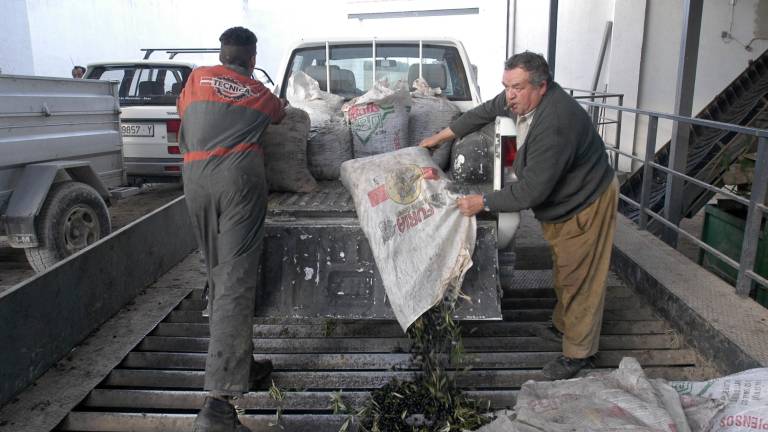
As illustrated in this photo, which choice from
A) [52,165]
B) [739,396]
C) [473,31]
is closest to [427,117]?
[739,396]

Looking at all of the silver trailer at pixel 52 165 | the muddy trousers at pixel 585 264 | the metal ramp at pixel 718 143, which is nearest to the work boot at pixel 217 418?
the muddy trousers at pixel 585 264

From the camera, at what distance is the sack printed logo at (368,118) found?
13.4 feet

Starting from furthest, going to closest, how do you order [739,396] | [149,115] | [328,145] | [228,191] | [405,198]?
[149,115] < [328,145] < [405,198] < [228,191] < [739,396]

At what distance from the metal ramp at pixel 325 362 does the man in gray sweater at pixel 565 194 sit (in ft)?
0.92

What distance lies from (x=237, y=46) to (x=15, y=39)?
12278 millimetres

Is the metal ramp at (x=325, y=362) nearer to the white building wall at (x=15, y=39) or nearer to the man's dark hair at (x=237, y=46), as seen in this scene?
the man's dark hair at (x=237, y=46)

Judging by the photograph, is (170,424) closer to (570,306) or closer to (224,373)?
(224,373)

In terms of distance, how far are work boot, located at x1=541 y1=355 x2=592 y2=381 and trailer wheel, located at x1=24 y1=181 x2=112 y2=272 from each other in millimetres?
4089

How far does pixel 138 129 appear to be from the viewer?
25.8 ft

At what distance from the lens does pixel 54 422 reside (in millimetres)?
2846

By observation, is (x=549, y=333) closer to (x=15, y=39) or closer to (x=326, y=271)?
(x=326, y=271)

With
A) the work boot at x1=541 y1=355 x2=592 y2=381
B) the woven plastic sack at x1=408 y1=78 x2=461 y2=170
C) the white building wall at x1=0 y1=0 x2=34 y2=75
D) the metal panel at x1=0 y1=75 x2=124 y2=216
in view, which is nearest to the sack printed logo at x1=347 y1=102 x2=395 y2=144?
the woven plastic sack at x1=408 y1=78 x2=461 y2=170

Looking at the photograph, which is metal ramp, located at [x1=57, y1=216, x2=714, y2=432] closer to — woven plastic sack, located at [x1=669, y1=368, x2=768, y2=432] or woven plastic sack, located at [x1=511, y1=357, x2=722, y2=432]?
woven plastic sack, located at [x1=511, y1=357, x2=722, y2=432]

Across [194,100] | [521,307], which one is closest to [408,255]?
[194,100]
